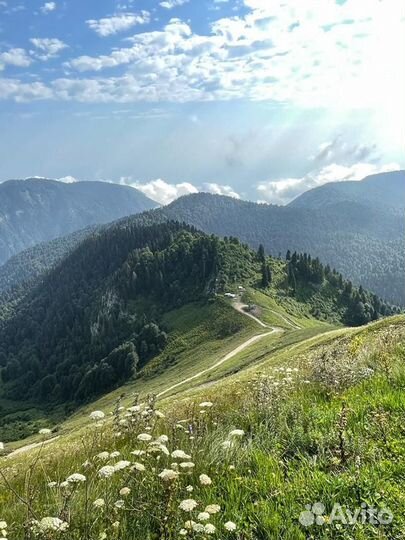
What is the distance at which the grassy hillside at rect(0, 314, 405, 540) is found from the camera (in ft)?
16.5

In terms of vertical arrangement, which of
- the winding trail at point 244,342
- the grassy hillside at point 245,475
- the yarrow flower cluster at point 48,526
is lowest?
the winding trail at point 244,342

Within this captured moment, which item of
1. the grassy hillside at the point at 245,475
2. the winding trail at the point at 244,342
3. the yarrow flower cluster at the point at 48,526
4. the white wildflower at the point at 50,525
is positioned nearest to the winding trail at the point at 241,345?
the winding trail at the point at 244,342

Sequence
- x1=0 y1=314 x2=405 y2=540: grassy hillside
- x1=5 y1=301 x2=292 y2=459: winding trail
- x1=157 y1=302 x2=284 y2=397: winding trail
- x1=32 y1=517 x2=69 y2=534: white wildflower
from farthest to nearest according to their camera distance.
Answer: x1=157 y1=302 x2=284 y2=397: winding trail < x1=5 y1=301 x2=292 y2=459: winding trail < x1=0 y1=314 x2=405 y2=540: grassy hillside < x1=32 y1=517 x2=69 y2=534: white wildflower

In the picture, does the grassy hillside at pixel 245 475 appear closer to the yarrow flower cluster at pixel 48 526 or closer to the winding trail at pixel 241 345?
the yarrow flower cluster at pixel 48 526

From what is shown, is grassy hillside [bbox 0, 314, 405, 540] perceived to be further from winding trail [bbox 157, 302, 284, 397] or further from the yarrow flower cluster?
winding trail [bbox 157, 302, 284, 397]

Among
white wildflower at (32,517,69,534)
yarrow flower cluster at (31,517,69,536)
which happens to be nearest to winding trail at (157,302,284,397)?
yarrow flower cluster at (31,517,69,536)

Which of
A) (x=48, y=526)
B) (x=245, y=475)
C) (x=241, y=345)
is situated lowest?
(x=241, y=345)

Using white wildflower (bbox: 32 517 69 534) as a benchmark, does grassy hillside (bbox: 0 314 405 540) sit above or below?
below

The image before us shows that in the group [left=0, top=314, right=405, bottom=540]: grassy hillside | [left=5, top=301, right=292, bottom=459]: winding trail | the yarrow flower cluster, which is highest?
the yarrow flower cluster

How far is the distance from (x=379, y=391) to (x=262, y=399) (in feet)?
7.08

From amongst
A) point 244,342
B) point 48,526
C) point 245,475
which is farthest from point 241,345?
point 48,526

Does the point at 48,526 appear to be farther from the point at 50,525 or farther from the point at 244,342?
the point at 244,342

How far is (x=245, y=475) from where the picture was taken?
619 centimetres

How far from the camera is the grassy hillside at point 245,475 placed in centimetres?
502
